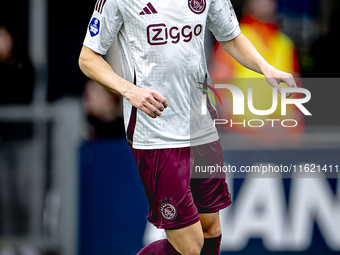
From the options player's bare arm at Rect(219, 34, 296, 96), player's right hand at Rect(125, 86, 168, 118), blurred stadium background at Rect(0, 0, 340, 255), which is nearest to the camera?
player's right hand at Rect(125, 86, 168, 118)

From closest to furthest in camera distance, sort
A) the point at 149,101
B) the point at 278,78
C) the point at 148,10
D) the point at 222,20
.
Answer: the point at 149,101, the point at 148,10, the point at 278,78, the point at 222,20

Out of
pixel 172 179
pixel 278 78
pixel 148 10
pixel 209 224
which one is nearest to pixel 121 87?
pixel 148 10

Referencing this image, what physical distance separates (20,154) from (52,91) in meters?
1.79

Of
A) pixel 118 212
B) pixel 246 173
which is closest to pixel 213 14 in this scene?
pixel 246 173

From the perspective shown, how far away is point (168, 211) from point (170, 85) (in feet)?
2.21

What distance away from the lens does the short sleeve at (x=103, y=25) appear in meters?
2.58

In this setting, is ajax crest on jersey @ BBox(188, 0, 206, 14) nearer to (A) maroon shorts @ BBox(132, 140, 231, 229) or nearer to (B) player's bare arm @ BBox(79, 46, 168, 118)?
(B) player's bare arm @ BBox(79, 46, 168, 118)

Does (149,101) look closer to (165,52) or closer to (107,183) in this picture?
(165,52)

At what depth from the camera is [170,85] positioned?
8.87 feet

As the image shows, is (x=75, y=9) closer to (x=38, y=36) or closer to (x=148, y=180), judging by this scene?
(x=38, y=36)

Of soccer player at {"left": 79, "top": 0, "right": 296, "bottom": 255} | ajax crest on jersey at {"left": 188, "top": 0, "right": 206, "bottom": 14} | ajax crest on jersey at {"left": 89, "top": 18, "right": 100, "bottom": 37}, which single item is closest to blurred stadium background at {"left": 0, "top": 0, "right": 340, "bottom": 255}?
soccer player at {"left": 79, "top": 0, "right": 296, "bottom": 255}

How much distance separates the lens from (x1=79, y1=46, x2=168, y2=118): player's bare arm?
2.44 meters

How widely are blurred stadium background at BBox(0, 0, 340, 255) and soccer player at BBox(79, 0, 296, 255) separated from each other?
1.92 metres

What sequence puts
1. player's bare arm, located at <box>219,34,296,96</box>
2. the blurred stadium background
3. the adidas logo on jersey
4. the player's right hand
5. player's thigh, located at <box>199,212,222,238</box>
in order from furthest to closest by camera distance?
the blurred stadium background → player's thigh, located at <box>199,212,222,238</box> → player's bare arm, located at <box>219,34,296,96</box> → the adidas logo on jersey → the player's right hand
